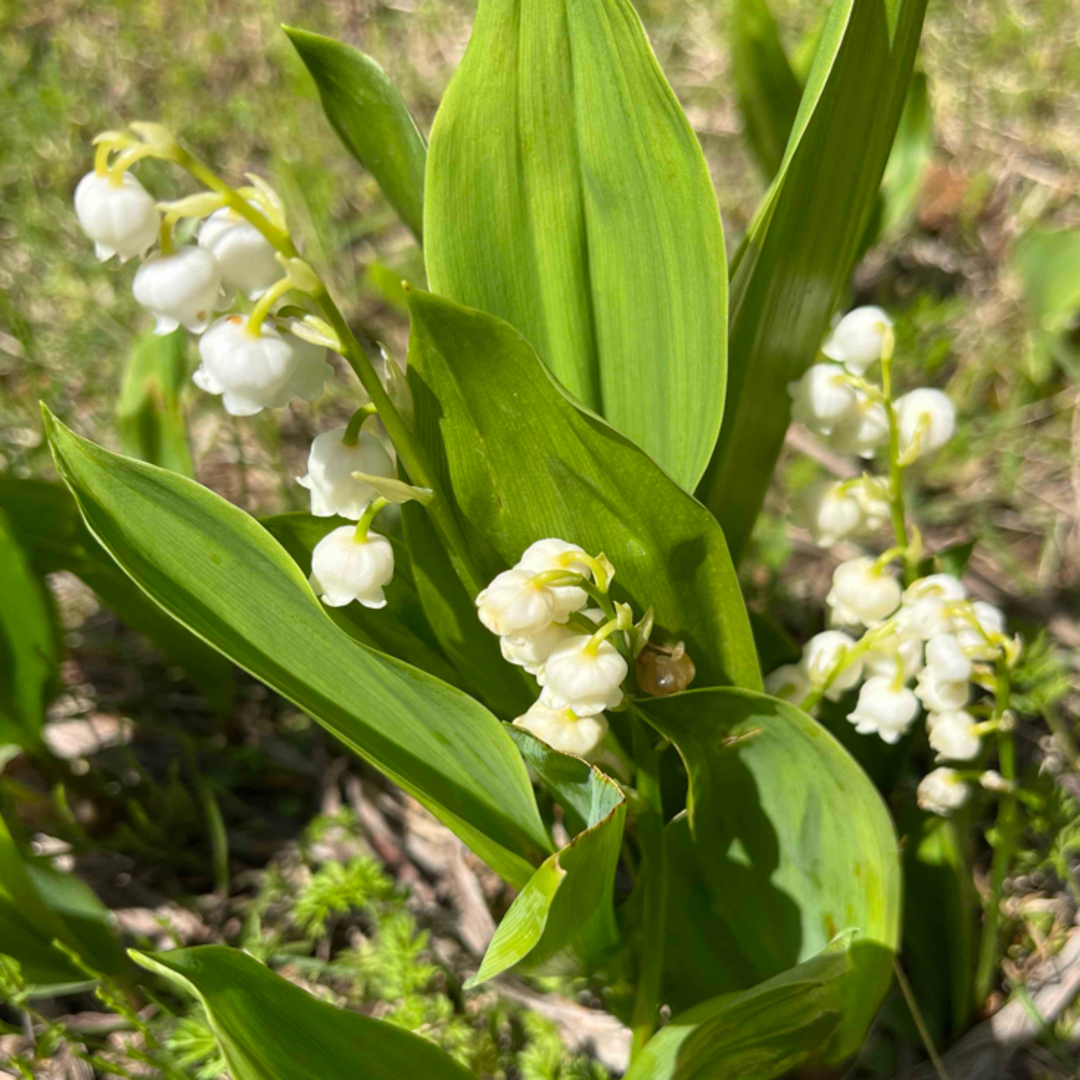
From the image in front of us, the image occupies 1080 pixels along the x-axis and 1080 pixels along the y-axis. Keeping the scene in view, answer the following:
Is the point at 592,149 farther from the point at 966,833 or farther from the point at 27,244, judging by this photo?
the point at 27,244

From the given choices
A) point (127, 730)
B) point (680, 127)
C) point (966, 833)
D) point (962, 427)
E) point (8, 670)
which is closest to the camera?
point (680, 127)

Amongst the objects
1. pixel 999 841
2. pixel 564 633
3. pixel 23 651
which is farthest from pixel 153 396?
pixel 999 841

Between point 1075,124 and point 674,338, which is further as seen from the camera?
point 1075,124

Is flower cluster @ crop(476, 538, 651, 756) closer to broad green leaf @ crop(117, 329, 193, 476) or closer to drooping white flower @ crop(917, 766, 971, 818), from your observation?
drooping white flower @ crop(917, 766, 971, 818)

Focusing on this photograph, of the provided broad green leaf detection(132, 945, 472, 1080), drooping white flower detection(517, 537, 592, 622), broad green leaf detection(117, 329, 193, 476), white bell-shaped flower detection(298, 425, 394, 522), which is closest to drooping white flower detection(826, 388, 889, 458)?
drooping white flower detection(517, 537, 592, 622)

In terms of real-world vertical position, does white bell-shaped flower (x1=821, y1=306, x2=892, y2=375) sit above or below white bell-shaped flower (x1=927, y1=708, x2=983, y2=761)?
above

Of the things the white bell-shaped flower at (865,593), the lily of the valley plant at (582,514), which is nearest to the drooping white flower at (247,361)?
the lily of the valley plant at (582,514)

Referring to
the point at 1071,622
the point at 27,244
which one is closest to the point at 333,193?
the point at 27,244

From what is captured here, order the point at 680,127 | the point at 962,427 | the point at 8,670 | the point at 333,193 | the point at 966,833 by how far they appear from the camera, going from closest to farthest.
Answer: the point at 680,127
the point at 966,833
the point at 8,670
the point at 962,427
the point at 333,193
